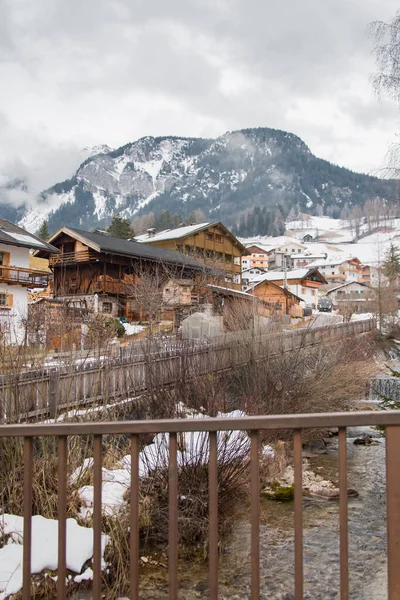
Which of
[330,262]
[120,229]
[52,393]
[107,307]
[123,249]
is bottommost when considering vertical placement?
[52,393]

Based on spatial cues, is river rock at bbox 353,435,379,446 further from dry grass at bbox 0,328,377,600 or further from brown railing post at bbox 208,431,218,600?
brown railing post at bbox 208,431,218,600

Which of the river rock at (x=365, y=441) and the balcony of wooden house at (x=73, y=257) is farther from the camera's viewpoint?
the balcony of wooden house at (x=73, y=257)

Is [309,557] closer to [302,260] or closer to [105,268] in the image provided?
[105,268]

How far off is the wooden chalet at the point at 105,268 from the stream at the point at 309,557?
28.1 meters

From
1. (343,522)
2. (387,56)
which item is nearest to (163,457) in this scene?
(343,522)

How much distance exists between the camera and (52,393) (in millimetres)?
7840

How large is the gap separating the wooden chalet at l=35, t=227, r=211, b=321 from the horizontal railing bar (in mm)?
32867

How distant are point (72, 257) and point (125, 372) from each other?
98.4 feet

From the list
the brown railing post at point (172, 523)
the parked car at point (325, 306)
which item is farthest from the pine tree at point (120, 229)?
the brown railing post at point (172, 523)

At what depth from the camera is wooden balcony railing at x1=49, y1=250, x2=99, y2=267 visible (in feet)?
121

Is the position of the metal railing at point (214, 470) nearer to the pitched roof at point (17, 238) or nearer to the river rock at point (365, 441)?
the river rock at point (365, 441)

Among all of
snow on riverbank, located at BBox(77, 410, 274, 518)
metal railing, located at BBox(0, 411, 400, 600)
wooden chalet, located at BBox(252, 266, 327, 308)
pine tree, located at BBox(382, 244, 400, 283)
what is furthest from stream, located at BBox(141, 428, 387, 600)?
pine tree, located at BBox(382, 244, 400, 283)

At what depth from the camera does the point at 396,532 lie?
199cm

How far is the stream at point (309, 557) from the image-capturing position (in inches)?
212
